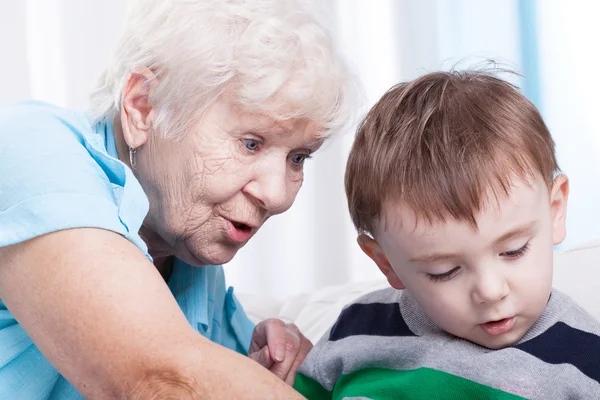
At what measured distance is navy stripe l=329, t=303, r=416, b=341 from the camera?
4.55ft

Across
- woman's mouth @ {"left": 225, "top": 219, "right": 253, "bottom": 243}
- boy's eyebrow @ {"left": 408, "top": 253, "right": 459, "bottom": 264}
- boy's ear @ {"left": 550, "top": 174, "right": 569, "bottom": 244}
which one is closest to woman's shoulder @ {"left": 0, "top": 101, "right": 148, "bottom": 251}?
woman's mouth @ {"left": 225, "top": 219, "right": 253, "bottom": 243}

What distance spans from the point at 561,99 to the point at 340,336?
1.74 metres

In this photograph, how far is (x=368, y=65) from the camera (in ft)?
10.8

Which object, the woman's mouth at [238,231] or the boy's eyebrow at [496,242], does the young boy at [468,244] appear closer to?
the boy's eyebrow at [496,242]

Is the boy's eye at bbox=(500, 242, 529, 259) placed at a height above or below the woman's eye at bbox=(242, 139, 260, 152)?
below

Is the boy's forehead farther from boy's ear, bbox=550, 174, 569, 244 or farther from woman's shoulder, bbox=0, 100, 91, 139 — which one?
woman's shoulder, bbox=0, 100, 91, 139

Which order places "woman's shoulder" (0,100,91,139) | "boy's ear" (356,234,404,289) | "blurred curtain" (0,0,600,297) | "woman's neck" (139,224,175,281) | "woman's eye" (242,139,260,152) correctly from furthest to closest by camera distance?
"blurred curtain" (0,0,600,297), "woman's neck" (139,224,175,281), "woman's eye" (242,139,260,152), "boy's ear" (356,234,404,289), "woman's shoulder" (0,100,91,139)

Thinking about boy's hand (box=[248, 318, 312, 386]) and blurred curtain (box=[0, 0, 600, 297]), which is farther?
blurred curtain (box=[0, 0, 600, 297])

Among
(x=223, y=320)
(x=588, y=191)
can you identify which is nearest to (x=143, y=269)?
(x=223, y=320)

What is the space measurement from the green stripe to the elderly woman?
0.22 m

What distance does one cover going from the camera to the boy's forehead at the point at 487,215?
1158 millimetres

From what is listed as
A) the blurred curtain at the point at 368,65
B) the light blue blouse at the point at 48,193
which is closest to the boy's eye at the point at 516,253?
the light blue blouse at the point at 48,193

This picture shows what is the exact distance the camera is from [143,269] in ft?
3.54

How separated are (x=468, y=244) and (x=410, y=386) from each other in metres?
0.23
